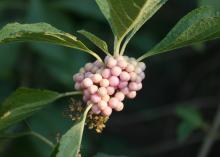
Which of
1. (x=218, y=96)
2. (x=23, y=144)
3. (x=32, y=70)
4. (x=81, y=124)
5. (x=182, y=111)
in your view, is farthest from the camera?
(x=218, y=96)

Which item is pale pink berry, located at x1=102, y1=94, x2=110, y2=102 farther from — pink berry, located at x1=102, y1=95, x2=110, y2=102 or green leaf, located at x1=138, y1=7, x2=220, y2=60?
green leaf, located at x1=138, y1=7, x2=220, y2=60

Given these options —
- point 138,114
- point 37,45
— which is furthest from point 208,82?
point 37,45

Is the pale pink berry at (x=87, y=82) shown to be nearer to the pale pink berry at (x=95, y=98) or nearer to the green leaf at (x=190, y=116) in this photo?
the pale pink berry at (x=95, y=98)

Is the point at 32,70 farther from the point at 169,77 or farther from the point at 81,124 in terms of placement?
the point at 81,124

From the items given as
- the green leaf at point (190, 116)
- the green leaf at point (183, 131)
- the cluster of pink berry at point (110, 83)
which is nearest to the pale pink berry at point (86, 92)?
the cluster of pink berry at point (110, 83)

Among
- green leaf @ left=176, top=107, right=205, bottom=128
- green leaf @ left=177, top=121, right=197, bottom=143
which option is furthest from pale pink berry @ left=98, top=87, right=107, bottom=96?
green leaf @ left=176, top=107, right=205, bottom=128

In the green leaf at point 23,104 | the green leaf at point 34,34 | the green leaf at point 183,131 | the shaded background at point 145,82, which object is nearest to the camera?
the green leaf at point 34,34
